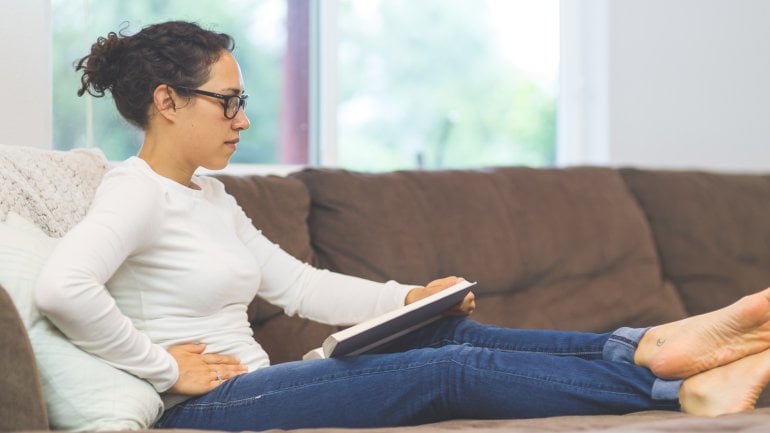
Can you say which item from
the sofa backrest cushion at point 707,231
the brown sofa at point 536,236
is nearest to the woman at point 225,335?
the brown sofa at point 536,236

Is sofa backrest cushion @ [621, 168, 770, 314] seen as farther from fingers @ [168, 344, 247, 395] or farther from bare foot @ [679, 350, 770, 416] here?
fingers @ [168, 344, 247, 395]

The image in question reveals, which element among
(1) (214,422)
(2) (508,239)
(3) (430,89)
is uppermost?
(3) (430,89)

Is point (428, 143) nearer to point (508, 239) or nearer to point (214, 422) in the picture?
point (508, 239)

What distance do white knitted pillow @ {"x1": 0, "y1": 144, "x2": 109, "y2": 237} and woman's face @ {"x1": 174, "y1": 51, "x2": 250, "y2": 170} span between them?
210mm

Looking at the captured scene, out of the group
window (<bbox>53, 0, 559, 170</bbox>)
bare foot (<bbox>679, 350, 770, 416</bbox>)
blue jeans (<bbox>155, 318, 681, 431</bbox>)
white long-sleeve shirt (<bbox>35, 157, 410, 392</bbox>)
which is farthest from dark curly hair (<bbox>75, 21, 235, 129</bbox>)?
bare foot (<bbox>679, 350, 770, 416</bbox>)

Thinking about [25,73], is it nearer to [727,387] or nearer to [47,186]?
[47,186]

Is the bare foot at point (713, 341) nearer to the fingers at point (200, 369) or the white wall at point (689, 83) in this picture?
the fingers at point (200, 369)

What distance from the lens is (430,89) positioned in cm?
331

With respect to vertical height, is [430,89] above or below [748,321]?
above

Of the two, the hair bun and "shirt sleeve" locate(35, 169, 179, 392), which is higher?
the hair bun

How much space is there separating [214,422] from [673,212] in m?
1.59

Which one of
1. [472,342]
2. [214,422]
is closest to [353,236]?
[472,342]

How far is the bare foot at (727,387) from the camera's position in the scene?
58.5 inches

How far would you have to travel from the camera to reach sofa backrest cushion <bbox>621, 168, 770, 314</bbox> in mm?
2594
